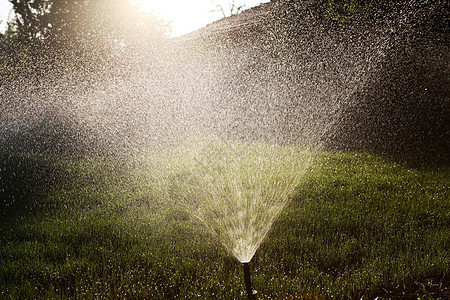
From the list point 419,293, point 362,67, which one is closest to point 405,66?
point 362,67

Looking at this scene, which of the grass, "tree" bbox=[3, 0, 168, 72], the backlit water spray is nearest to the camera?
the grass

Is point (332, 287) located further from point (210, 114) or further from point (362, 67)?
point (210, 114)

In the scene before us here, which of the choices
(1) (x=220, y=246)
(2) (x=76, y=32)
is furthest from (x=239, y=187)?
(2) (x=76, y=32)

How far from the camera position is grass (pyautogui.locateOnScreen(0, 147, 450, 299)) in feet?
9.18

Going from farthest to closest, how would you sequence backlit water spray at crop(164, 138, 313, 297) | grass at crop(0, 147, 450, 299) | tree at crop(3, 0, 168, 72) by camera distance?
tree at crop(3, 0, 168, 72) → backlit water spray at crop(164, 138, 313, 297) → grass at crop(0, 147, 450, 299)

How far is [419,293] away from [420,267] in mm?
309

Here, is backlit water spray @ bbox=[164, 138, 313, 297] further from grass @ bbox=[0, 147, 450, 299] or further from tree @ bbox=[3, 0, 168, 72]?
tree @ bbox=[3, 0, 168, 72]

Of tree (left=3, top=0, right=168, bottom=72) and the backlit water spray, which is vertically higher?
tree (left=3, top=0, right=168, bottom=72)

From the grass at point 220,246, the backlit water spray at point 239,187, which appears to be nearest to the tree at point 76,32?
the backlit water spray at point 239,187

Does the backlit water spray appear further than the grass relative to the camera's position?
Yes

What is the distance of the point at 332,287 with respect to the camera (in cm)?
274

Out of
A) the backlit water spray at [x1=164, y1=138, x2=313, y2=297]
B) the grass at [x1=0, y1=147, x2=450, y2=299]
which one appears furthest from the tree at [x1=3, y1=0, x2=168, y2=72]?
the grass at [x1=0, y1=147, x2=450, y2=299]

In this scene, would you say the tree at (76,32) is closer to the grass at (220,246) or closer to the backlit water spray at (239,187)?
the backlit water spray at (239,187)

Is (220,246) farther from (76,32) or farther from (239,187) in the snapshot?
(76,32)
